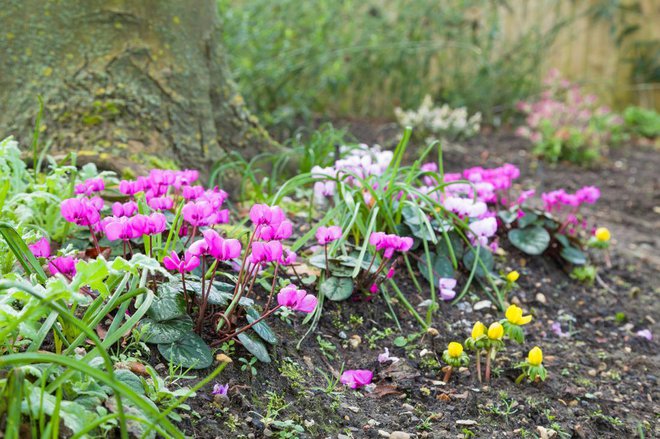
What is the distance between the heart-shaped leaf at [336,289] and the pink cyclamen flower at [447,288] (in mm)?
464

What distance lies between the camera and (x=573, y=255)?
3145 millimetres

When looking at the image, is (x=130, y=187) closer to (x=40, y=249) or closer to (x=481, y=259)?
(x=40, y=249)

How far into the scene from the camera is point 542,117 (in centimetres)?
652

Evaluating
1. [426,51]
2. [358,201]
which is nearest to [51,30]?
[358,201]

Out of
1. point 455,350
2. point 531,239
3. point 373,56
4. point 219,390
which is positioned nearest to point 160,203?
point 219,390

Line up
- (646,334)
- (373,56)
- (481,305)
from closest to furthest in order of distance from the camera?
1. (481,305)
2. (646,334)
3. (373,56)

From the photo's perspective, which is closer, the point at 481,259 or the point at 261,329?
the point at 261,329

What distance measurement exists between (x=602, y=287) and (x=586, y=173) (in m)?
2.95

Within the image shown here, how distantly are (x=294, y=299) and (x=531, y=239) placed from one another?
1.76m

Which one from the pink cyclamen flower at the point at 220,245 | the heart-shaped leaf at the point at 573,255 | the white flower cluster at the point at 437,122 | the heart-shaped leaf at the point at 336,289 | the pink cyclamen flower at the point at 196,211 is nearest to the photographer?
the pink cyclamen flower at the point at 220,245

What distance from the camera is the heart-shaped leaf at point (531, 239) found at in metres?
3.06

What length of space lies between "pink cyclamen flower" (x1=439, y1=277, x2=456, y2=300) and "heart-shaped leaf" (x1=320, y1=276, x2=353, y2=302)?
46 centimetres

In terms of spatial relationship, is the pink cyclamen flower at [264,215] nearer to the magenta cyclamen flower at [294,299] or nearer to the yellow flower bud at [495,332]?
the magenta cyclamen flower at [294,299]

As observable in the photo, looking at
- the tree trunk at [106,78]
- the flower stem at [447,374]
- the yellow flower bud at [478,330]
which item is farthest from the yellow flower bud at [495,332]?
the tree trunk at [106,78]
